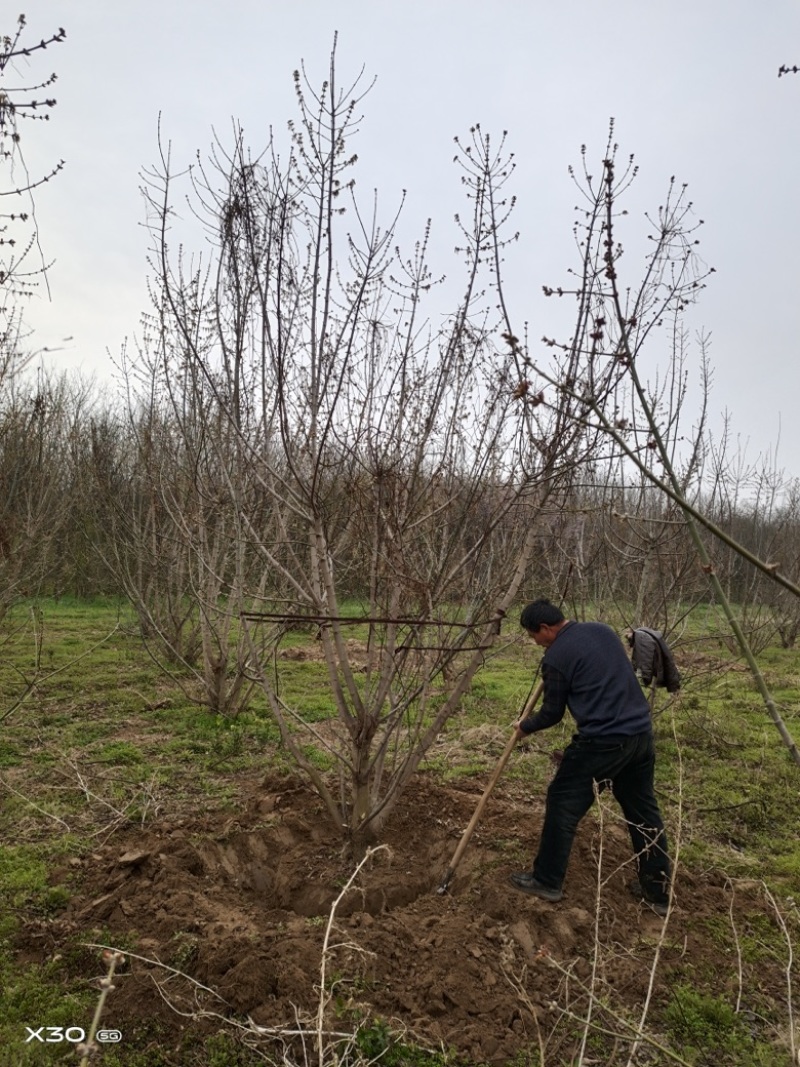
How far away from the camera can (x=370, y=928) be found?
131 inches

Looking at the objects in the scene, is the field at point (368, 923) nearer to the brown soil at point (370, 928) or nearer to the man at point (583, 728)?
the brown soil at point (370, 928)

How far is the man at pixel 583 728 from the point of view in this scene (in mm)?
3693

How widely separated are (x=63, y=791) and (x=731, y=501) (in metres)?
8.48

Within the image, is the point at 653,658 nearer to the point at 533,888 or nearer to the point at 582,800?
the point at 582,800

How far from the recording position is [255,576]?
8.67 metres

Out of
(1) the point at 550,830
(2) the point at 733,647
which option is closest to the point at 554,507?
(1) the point at 550,830

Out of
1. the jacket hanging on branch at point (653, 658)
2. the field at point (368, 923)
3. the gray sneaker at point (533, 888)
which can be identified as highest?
the jacket hanging on branch at point (653, 658)

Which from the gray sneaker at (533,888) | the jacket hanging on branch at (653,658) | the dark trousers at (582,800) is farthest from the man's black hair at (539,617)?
the gray sneaker at (533,888)

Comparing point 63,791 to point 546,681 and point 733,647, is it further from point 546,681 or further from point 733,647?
point 733,647

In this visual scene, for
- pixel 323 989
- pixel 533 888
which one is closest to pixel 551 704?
pixel 533 888

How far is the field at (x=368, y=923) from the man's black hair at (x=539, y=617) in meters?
1.07

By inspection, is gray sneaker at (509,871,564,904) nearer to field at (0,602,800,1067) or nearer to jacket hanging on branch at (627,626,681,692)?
field at (0,602,800,1067)

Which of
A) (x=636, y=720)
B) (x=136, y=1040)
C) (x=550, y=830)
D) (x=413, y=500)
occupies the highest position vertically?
(x=413, y=500)

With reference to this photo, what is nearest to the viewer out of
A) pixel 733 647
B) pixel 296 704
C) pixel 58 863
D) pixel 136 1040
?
pixel 136 1040
